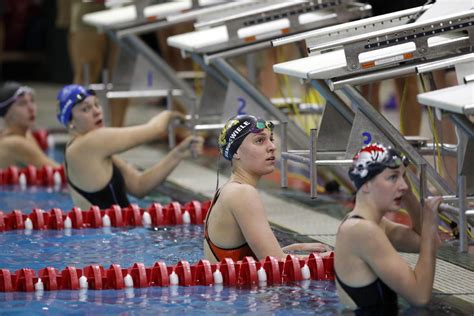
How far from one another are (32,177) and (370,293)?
4990mm

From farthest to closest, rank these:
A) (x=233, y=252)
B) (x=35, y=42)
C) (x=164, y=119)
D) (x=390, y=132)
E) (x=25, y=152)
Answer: (x=35, y=42), (x=25, y=152), (x=164, y=119), (x=390, y=132), (x=233, y=252)

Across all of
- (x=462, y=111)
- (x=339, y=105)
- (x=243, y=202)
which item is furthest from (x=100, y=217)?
(x=462, y=111)

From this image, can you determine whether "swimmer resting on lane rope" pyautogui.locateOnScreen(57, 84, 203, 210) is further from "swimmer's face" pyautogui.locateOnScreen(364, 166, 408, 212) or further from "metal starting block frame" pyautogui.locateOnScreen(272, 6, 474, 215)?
"swimmer's face" pyautogui.locateOnScreen(364, 166, 408, 212)

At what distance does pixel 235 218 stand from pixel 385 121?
1005 millimetres

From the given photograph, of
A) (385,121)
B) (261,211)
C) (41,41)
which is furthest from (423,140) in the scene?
(41,41)

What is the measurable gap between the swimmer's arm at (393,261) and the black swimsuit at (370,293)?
0.08 metres

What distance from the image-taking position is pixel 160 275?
5844mm

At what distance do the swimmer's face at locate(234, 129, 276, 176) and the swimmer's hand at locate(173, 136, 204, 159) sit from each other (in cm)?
176

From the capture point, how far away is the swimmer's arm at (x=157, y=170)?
7725 mm

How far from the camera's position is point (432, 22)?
20.1 feet

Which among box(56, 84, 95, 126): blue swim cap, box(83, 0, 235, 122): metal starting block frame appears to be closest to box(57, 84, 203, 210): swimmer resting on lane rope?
box(56, 84, 95, 126): blue swim cap

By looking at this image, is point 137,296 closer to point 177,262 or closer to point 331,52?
point 177,262

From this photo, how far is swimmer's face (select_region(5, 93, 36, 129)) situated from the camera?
928 centimetres

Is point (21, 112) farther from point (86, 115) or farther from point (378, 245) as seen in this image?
point (378, 245)
